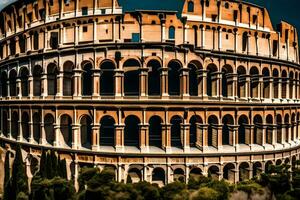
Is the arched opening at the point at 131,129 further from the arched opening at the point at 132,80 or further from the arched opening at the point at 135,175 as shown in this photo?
the arched opening at the point at 135,175

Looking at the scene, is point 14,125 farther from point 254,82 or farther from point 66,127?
Answer: point 254,82

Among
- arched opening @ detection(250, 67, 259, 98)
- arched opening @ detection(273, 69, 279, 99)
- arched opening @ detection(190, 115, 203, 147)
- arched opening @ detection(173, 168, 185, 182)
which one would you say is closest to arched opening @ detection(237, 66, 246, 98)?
arched opening @ detection(250, 67, 259, 98)

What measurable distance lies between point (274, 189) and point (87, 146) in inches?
641

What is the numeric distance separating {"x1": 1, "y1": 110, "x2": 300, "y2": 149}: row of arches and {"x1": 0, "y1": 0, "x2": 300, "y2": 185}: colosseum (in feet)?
0.33

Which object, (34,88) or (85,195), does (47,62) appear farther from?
(85,195)

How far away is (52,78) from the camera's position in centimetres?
2881

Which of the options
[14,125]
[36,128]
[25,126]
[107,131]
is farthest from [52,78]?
[14,125]

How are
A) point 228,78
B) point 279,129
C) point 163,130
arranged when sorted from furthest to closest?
point 279,129, point 228,78, point 163,130

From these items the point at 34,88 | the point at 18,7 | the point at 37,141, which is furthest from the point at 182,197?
the point at 18,7

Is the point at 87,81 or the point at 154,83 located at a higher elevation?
the point at 87,81

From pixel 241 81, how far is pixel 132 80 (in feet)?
35.8

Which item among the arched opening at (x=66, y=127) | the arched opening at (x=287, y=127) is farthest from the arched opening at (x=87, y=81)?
the arched opening at (x=287, y=127)

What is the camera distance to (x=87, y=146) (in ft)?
88.8

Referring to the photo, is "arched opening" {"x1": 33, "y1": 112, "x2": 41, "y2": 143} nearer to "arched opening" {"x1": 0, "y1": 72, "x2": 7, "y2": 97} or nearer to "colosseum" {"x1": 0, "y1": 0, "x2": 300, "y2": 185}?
"colosseum" {"x1": 0, "y1": 0, "x2": 300, "y2": 185}
